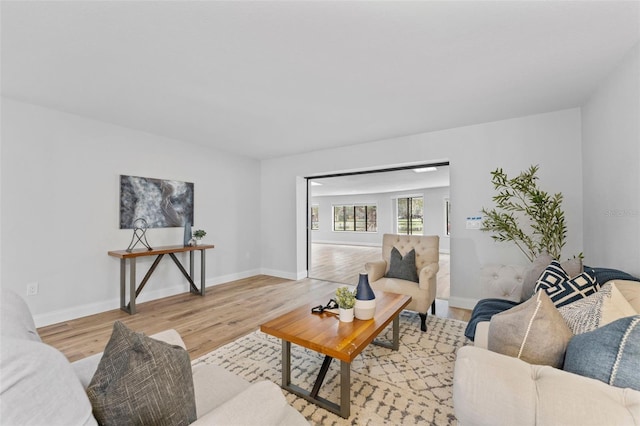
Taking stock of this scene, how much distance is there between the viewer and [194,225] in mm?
4492

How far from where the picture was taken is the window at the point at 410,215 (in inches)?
392

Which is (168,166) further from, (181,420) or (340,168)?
(181,420)

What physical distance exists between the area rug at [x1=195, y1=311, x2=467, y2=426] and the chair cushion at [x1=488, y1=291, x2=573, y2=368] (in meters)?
0.80

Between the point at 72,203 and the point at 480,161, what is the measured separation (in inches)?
202

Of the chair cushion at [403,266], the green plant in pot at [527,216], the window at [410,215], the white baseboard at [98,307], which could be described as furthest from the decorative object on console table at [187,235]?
the window at [410,215]

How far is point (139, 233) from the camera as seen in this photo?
151 inches

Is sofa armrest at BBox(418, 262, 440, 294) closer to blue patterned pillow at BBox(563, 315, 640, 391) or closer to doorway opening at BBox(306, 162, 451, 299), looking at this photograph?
blue patterned pillow at BBox(563, 315, 640, 391)

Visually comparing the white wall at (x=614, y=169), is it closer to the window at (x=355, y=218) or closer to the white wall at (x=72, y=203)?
the white wall at (x=72, y=203)

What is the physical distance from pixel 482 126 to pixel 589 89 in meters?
1.06

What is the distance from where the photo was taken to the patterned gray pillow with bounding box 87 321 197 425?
0.74 m

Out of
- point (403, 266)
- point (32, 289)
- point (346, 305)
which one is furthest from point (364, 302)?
point (32, 289)

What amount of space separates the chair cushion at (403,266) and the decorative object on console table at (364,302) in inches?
51.4

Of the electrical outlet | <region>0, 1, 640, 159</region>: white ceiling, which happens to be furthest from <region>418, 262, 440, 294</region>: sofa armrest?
the electrical outlet

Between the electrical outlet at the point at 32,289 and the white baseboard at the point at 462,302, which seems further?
the white baseboard at the point at 462,302
